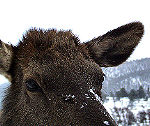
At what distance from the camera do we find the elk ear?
4.62 metres

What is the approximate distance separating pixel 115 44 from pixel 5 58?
2.38 metres

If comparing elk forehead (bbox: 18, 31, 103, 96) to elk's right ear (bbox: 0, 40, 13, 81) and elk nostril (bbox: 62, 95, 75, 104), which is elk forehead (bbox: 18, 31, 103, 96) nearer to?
elk nostril (bbox: 62, 95, 75, 104)

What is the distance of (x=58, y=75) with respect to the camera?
3.25 m

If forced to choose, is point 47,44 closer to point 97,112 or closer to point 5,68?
point 5,68

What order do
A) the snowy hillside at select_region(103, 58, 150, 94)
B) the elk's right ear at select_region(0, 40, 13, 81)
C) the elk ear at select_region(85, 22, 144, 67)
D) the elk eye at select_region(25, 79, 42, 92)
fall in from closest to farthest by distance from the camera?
the elk eye at select_region(25, 79, 42, 92) → the elk's right ear at select_region(0, 40, 13, 81) → the elk ear at select_region(85, 22, 144, 67) → the snowy hillside at select_region(103, 58, 150, 94)

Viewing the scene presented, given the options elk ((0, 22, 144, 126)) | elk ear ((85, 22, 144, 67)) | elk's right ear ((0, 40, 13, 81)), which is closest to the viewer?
elk ((0, 22, 144, 126))

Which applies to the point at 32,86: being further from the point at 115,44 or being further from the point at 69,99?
the point at 115,44

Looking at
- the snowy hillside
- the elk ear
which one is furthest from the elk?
the snowy hillside

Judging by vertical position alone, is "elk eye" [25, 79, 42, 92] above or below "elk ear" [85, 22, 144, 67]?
below

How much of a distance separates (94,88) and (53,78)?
26.4 inches

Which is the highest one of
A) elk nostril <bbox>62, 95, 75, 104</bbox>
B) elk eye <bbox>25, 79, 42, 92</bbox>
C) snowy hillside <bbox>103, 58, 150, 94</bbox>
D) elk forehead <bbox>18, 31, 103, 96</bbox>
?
snowy hillside <bbox>103, 58, 150, 94</bbox>

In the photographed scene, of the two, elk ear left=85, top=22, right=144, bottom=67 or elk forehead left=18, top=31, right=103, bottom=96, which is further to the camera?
elk ear left=85, top=22, right=144, bottom=67

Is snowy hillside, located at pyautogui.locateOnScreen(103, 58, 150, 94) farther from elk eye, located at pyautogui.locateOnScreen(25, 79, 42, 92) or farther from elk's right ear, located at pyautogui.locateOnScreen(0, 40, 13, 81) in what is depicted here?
elk eye, located at pyautogui.locateOnScreen(25, 79, 42, 92)

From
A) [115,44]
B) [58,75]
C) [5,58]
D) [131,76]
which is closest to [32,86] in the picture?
[58,75]
